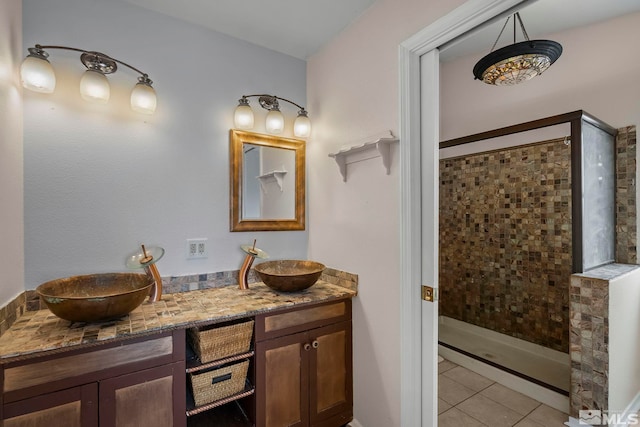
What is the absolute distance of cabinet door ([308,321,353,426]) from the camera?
1.68 m

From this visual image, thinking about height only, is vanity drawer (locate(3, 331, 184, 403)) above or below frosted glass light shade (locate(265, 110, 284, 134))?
below

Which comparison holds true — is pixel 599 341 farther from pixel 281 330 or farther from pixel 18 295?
pixel 18 295

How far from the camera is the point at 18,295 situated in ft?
4.46

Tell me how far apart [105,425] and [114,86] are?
Answer: 1675 mm

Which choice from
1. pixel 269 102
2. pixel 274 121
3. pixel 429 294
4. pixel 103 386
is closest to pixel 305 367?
pixel 429 294

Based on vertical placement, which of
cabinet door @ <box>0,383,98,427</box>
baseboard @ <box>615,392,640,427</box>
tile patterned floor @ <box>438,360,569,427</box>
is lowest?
tile patterned floor @ <box>438,360,569,427</box>

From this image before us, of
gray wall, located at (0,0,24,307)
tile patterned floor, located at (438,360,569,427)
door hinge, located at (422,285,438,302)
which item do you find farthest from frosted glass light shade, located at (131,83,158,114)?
tile patterned floor, located at (438,360,569,427)

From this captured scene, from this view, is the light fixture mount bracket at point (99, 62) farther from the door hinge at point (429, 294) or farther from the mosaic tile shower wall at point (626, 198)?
the mosaic tile shower wall at point (626, 198)

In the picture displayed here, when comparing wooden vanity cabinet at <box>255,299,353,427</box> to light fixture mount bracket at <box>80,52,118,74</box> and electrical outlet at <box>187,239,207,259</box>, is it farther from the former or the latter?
light fixture mount bracket at <box>80,52,118,74</box>

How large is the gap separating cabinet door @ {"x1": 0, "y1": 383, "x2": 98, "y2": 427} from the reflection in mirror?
1202mm

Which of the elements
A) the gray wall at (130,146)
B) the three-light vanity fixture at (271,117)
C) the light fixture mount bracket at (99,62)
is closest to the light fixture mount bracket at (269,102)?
the three-light vanity fixture at (271,117)

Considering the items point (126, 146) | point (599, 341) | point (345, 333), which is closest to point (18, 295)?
point (126, 146)

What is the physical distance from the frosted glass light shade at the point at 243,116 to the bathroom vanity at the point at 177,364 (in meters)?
1.10

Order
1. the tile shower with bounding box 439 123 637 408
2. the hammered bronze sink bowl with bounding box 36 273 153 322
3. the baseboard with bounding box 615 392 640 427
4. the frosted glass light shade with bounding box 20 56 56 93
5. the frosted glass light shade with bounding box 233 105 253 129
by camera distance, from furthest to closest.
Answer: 1. the tile shower with bounding box 439 123 637 408
2. the frosted glass light shade with bounding box 233 105 253 129
3. the baseboard with bounding box 615 392 640 427
4. the frosted glass light shade with bounding box 20 56 56 93
5. the hammered bronze sink bowl with bounding box 36 273 153 322
